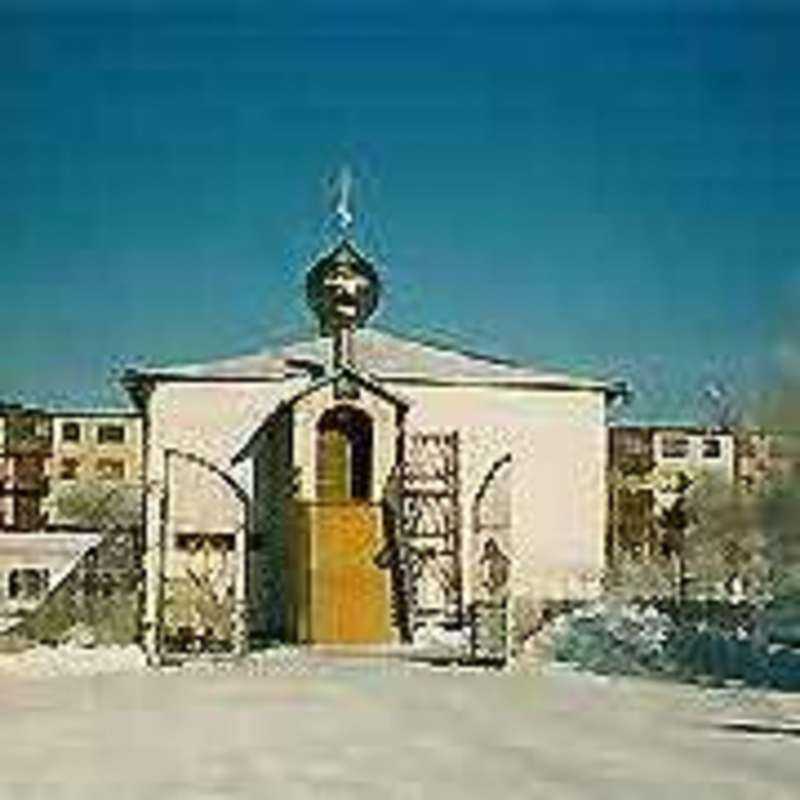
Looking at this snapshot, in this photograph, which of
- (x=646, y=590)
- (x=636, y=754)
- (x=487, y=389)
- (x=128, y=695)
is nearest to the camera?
(x=636, y=754)

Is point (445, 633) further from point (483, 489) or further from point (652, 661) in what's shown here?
point (652, 661)

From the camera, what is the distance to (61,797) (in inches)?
271

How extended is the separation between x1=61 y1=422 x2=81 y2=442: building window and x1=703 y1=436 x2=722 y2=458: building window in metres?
Result: 16.3

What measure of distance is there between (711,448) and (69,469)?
1671 cm

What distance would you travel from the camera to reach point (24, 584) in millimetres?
28875

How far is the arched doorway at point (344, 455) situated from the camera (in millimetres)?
18344

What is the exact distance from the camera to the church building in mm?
17828

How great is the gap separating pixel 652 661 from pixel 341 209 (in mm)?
7826

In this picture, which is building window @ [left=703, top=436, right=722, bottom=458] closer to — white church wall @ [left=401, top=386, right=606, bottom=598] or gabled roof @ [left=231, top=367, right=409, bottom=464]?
white church wall @ [left=401, top=386, right=606, bottom=598]

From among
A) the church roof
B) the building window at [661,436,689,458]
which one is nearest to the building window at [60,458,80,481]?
the building window at [661,436,689,458]

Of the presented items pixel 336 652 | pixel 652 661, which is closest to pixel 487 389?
pixel 336 652

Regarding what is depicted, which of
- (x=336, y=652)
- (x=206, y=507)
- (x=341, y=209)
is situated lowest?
(x=336, y=652)

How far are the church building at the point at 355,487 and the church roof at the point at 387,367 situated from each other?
0.03 metres

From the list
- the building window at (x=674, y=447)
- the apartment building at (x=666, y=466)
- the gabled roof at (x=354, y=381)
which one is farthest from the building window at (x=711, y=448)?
the gabled roof at (x=354, y=381)
